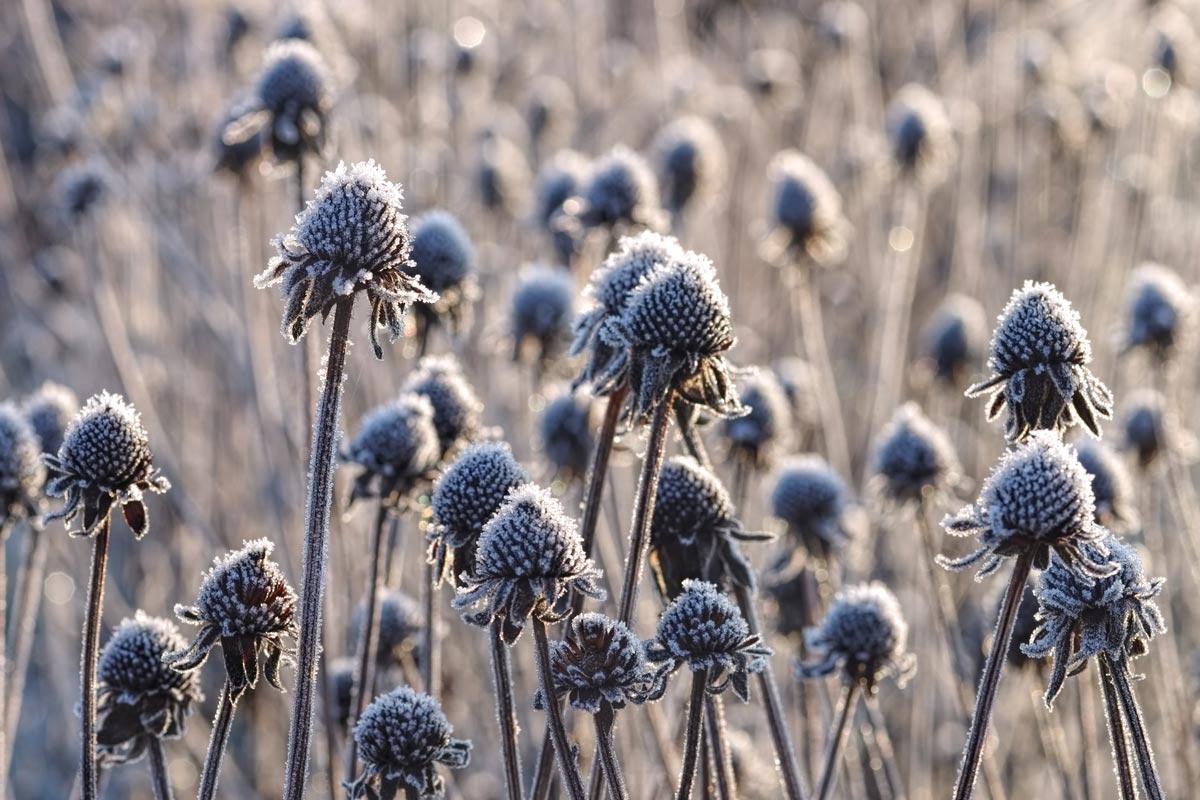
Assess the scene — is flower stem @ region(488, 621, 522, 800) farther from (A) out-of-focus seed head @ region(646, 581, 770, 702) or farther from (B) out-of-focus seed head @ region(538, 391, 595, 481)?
(B) out-of-focus seed head @ region(538, 391, 595, 481)

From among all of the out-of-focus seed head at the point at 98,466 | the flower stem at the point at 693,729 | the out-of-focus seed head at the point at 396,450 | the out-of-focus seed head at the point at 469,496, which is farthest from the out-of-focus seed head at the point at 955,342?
the out-of-focus seed head at the point at 98,466

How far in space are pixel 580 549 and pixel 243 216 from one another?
3.12 meters

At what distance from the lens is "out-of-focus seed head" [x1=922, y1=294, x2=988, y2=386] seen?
5344mm

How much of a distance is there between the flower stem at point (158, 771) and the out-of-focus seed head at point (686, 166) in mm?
3613

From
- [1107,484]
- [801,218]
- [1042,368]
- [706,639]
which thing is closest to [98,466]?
[706,639]

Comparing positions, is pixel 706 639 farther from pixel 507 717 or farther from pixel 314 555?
pixel 314 555

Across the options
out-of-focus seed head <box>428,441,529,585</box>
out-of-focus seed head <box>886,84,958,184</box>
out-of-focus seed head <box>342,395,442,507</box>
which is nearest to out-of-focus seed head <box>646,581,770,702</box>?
out-of-focus seed head <box>428,441,529,585</box>

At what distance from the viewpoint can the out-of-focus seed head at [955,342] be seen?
534 centimetres

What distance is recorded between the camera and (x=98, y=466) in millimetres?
2389

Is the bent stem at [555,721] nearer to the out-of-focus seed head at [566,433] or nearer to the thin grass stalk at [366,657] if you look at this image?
the thin grass stalk at [366,657]

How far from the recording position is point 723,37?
1062 centimetres

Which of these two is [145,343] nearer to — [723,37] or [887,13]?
[723,37]

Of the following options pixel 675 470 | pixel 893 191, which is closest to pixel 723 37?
pixel 893 191

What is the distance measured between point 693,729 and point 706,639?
0.16 m
